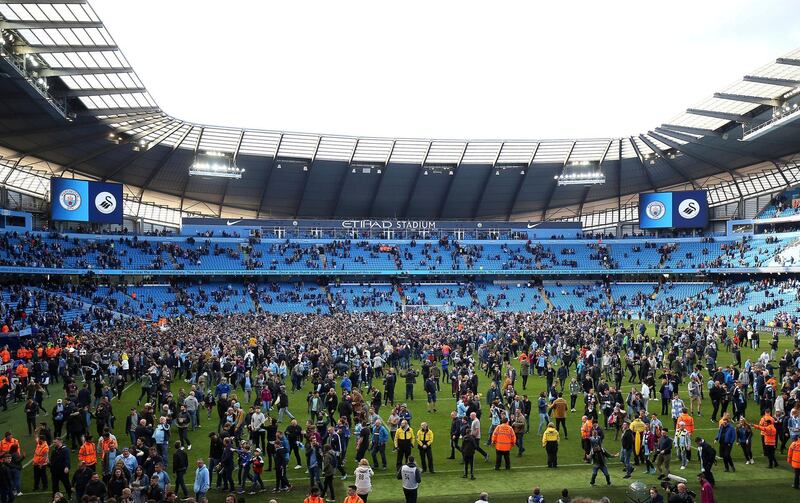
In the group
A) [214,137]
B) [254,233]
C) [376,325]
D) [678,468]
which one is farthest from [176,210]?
[678,468]

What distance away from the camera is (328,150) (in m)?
55.8

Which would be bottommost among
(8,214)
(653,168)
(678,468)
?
(678,468)

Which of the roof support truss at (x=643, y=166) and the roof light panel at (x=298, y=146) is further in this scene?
the roof support truss at (x=643, y=166)

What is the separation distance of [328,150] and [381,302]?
1372 cm

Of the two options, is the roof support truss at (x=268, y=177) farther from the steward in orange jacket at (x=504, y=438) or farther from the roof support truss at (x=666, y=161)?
the steward in orange jacket at (x=504, y=438)

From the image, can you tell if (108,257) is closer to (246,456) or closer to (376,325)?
(376,325)

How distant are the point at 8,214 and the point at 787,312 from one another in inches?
2239

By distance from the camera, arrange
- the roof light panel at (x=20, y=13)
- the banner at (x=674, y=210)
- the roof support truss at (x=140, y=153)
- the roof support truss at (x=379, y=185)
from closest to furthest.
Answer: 1. the roof light panel at (x=20, y=13)
2. the roof support truss at (x=140, y=153)
3. the roof support truss at (x=379, y=185)
4. the banner at (x=674, y=210)

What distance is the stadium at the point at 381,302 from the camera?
13.3m

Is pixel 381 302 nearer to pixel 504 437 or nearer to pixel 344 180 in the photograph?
pixel 344 180

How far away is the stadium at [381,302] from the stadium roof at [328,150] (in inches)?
11.0

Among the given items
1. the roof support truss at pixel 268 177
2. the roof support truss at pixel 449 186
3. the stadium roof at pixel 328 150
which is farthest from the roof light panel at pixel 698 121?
the roof support truss at pixel 268 177

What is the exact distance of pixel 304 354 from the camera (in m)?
23.5

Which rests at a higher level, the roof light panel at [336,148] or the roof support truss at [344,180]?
the roof light panel at [336,148]
